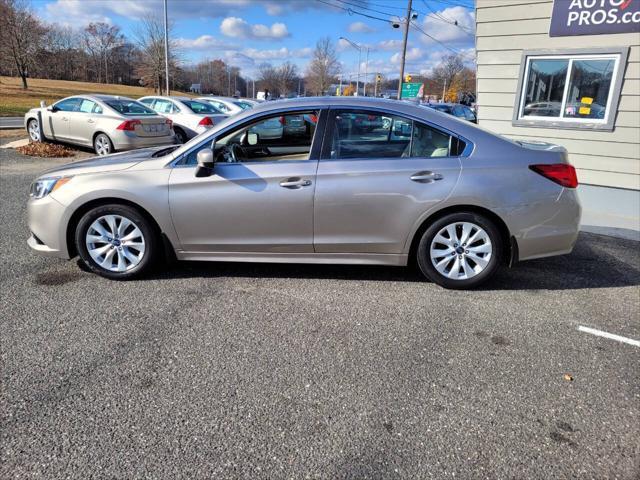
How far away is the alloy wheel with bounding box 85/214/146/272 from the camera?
13.8 feet

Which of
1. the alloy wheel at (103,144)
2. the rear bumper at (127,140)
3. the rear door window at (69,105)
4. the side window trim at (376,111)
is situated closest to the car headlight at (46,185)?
the side window trim at (376,111)

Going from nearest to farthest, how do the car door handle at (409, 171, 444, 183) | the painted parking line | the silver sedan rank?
the painted parking line → the car door handle at (409, 171, 444, 183) → the silver sedan

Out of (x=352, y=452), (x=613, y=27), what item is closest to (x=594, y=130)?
(x=613, y=27)

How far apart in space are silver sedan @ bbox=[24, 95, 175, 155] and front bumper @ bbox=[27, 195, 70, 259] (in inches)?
300

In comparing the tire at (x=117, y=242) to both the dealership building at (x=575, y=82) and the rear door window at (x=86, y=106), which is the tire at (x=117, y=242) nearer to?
the dealership building at (x=575, y=82)

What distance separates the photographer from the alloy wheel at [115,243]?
4207 mm

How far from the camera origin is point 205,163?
389 cm

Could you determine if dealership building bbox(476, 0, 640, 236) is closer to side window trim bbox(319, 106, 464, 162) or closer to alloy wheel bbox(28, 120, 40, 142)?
side window trim bbox(319, 106, 464, 162)

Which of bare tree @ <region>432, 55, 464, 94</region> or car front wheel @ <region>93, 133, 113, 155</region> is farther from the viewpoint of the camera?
bare tree @ <region>432, 55, 464, 94</region>

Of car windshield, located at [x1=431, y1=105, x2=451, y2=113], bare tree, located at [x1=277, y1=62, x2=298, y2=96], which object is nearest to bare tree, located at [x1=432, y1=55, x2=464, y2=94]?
bare tree, located at [x1=277, y1=62, x2=298, y2=96]

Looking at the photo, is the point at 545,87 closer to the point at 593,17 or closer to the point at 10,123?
the point at 593,17

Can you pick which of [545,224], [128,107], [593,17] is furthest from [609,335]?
[128,107]

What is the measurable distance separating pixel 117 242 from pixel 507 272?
372cm

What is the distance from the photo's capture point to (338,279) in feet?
14.7
